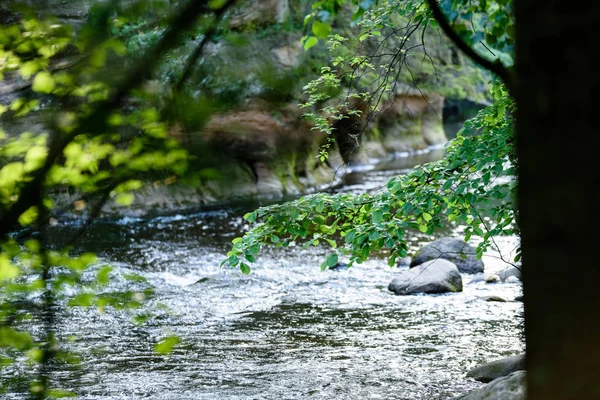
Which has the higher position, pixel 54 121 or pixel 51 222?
pixel 54 121

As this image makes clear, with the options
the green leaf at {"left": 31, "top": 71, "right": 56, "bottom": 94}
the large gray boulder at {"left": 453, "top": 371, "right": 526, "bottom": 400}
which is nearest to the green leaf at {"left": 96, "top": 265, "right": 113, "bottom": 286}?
the green leaf at {"left": 31, "top": 71, "right": 56, "bottom": 94}

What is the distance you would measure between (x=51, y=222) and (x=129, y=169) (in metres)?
0.28

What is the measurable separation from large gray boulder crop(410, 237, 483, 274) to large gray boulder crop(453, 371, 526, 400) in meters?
6.45

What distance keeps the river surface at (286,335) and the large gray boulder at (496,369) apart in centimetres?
14

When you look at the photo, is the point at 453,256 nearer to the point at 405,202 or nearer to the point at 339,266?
the point at 339,266

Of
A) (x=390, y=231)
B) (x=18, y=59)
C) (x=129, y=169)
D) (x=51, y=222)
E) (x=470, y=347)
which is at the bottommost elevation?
(x=470, y=347)

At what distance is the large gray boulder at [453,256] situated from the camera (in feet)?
37.6

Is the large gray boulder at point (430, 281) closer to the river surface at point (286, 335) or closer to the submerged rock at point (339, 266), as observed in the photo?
the river surface at point (286, 335)

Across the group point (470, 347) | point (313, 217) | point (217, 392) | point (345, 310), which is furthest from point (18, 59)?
point (345, 310)

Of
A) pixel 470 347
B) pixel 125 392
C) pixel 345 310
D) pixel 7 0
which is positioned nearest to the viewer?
pixel 7 0

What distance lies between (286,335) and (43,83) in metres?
6.83

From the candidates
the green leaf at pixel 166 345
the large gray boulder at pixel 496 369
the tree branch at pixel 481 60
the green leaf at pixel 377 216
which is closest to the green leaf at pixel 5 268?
the green leaf at pixel 166 345

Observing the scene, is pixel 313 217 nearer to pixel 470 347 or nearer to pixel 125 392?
pixel 125 392

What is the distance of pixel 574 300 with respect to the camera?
1.27 m
